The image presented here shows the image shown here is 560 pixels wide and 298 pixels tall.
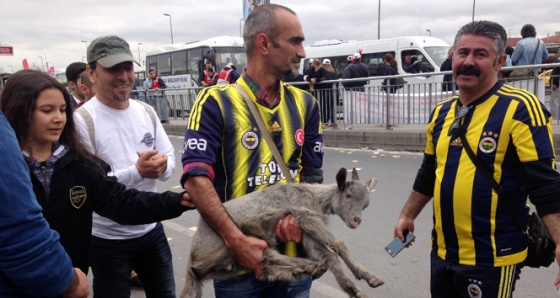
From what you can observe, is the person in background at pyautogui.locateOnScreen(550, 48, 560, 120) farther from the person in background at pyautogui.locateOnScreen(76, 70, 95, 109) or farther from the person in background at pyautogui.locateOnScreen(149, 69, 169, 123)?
the person in background at pyautogui.locateOnScreen(149, 69, 169, 123)

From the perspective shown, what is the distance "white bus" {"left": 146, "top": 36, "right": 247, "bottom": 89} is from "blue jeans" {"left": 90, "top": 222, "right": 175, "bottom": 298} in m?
21.4

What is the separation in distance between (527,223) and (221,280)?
166cm

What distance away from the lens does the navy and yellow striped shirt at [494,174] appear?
90.0 inches

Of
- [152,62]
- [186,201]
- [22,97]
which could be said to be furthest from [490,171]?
[152,62]

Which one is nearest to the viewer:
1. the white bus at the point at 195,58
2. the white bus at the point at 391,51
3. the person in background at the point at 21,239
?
the person in background at the point at 21,239

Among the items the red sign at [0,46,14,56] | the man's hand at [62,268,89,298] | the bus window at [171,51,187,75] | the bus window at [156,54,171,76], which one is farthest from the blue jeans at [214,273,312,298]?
the bus window at [156,54,171,76]

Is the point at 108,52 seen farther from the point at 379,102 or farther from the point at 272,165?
the point at 379,102

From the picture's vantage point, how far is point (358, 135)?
11430mm

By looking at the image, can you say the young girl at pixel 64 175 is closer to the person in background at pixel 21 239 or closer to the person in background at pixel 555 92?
the person in background at pixel 21 239

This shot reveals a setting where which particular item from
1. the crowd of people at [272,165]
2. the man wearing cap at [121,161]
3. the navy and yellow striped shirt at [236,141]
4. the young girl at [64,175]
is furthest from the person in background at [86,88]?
the navy and yellow striped shirt at [236,141]

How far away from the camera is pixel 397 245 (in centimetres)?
298

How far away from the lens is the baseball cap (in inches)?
119

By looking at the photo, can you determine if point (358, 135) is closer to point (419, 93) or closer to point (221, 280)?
point (419, 93)

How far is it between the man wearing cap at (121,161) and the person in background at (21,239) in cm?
114
